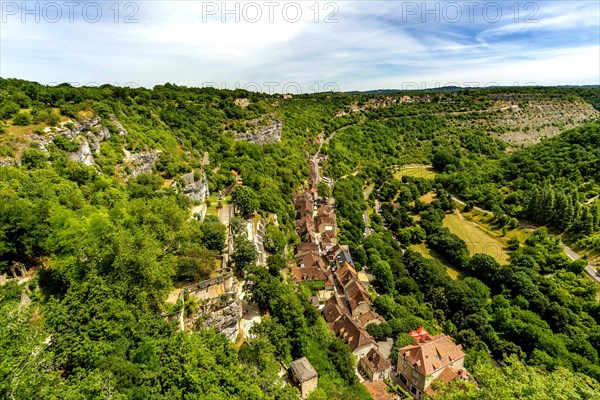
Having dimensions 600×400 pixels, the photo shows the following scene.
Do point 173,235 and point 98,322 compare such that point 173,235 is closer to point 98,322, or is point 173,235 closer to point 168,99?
point 98,322

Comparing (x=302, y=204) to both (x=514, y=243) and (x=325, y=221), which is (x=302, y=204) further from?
(x=514, y=243)

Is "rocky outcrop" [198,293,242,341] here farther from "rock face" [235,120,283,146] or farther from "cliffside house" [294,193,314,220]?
"rock face" [235,120,283,146]

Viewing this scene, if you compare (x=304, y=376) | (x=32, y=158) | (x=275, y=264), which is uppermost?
(x=32, y=158)

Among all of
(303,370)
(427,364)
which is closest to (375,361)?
(427,364)

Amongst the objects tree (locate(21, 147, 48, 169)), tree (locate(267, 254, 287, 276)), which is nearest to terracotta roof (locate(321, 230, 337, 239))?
tree (locate(267, 254, 287, 276))

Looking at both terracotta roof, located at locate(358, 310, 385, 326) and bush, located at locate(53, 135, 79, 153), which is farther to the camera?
terracotta roof, located at locate(358, 310, 385, 326)
